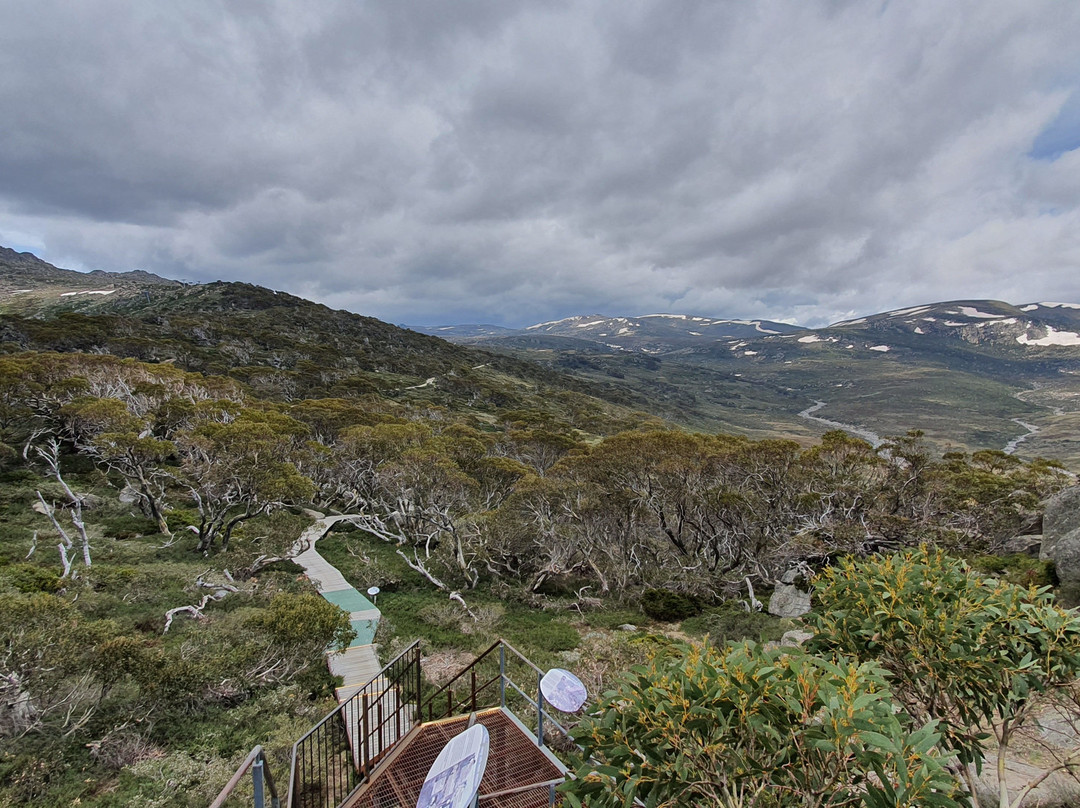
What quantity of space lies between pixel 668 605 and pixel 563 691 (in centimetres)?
1871

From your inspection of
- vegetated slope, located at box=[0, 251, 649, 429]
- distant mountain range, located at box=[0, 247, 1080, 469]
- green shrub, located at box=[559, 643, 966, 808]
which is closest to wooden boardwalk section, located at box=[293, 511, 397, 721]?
green shrub, located at box=[559, 643, 966, 808]

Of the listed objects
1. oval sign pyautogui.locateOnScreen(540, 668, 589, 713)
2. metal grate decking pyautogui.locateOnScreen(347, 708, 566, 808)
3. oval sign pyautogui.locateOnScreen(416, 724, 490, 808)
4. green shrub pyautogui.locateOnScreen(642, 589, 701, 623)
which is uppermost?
oval sign pyautogui.locateOnScreen(416, 724, 490, 808)

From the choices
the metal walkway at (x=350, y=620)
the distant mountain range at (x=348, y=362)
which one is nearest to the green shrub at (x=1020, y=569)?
the metal walkway at (x=350, y=620)

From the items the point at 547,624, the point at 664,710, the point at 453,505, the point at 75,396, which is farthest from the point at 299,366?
the point at 664,710

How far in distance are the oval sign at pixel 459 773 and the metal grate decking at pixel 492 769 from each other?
2.55 meters

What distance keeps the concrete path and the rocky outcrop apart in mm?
21522

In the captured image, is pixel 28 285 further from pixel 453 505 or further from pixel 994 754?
pixel 994 754

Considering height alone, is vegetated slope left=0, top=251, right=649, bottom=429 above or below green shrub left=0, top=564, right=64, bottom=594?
above

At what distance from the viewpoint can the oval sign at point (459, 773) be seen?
442 cm

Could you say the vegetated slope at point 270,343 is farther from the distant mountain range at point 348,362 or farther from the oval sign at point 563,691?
the oval sign at point 563,691

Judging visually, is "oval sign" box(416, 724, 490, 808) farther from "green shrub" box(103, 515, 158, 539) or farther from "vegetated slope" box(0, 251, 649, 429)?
"vegetated slope" box(0, 251, 649, 429)

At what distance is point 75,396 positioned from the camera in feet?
109

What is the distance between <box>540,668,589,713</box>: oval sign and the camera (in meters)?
6.29

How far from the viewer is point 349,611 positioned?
813 inches
